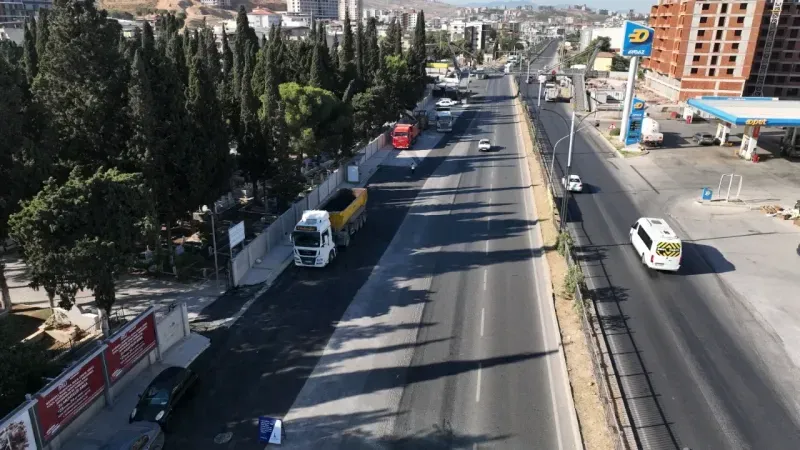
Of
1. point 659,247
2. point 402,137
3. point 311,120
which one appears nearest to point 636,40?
point 402,137

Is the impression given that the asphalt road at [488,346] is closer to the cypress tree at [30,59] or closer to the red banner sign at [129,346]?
the red banner sign at [129,346]

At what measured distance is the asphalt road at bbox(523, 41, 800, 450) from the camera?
19.2 m

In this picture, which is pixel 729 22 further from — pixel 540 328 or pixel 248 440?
pixel 248 440

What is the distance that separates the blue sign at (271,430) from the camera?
1816cm

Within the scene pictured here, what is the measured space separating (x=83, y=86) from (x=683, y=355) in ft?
110

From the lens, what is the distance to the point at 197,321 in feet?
87.4

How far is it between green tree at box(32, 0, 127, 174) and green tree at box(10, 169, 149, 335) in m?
8.33

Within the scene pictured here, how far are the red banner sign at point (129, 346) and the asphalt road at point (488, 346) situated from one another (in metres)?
11.2

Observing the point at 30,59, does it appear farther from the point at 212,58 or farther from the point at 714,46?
the point at 714,46

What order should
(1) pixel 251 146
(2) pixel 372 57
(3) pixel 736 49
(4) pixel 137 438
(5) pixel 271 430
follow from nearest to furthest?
(4) pixel 137 438
(5) pixel 271 430
(1) pixel 251 146
(2) pixel 372 57
(3) pixel 736 49

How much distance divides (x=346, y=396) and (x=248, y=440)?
4.05 metres

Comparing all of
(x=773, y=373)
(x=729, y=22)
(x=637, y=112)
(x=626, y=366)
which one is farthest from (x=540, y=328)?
(x=729, y=22)

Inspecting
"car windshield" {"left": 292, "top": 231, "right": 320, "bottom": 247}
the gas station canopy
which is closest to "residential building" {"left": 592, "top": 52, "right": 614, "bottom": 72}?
the gas station canopy

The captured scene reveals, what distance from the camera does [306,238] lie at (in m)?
32.1
